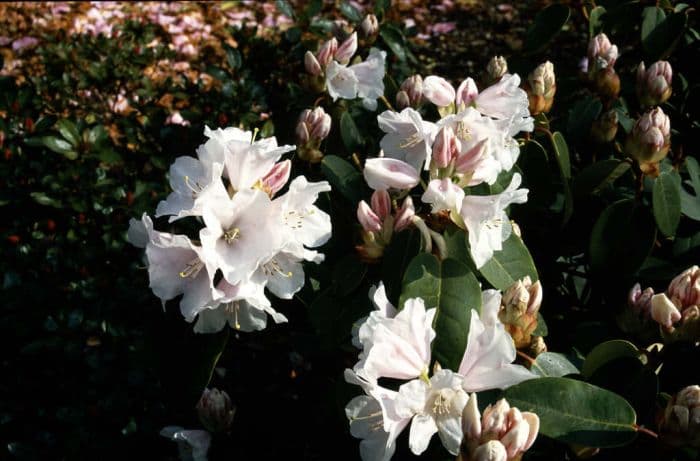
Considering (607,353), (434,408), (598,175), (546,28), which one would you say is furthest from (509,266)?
(546,28)

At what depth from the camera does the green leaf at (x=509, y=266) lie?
112 centimetres

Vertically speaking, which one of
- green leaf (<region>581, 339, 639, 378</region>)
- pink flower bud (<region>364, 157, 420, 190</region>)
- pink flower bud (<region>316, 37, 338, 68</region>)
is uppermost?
pink flower bud (<region>364, 157, 420, 190</region>)

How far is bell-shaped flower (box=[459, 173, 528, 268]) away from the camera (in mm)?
1037

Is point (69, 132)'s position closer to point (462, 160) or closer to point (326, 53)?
point (326, 53)

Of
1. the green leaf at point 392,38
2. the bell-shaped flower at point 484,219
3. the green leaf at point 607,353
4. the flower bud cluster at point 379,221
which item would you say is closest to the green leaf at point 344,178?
the flower bud cluster at point 379,221

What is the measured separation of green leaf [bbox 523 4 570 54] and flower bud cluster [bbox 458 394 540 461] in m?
1.16

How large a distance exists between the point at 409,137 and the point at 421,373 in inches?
15.7

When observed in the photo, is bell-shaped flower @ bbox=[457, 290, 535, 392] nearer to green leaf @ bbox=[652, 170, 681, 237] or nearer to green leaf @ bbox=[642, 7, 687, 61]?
green leaf @ bbox=[652, 170, 681, 237]

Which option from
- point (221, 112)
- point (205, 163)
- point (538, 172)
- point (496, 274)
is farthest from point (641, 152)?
point (221, 112)

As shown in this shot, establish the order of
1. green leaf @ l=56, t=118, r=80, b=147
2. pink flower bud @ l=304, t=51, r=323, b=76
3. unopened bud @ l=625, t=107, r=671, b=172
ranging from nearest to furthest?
unopened bud @ l=625, t=107, r=671, b=172 → pink flower bud @ l=304, t=51, r=323, b=76 → green leaf @ l=56, t=118, r=80, b=147

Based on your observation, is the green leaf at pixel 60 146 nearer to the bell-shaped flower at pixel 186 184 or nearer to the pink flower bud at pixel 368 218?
the bell-shaped flower at pixel 186 184

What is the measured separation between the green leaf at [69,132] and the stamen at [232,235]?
1239 millimetres

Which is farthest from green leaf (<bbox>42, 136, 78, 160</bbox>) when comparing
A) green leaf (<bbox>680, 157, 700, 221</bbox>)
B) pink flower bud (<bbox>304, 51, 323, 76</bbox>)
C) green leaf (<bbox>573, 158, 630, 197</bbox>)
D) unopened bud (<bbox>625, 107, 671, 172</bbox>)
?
green leaf (<bbox>680, 157, 700, 221</bbox>)

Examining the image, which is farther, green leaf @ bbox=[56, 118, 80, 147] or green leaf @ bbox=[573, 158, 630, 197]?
green leaf @ bbox=[56, 118, 80, 147]
